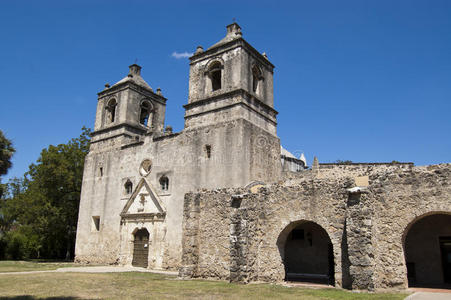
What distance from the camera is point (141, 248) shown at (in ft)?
67.9

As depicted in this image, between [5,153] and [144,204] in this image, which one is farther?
[5,153]

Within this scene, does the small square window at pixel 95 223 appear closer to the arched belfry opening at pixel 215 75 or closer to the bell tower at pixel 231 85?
the bell tower at pixel 231 85

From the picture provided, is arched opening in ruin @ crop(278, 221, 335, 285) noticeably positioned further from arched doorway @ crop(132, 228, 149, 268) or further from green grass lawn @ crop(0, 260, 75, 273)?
green grass lawn @ crop(0, 260, 75, 273)

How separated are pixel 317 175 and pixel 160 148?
30.8 feet

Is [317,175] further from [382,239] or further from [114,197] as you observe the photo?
[114,197]

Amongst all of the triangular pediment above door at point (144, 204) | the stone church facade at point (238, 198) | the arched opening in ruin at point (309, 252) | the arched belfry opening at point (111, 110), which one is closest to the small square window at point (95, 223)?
the stone church facade at point (238, 198)

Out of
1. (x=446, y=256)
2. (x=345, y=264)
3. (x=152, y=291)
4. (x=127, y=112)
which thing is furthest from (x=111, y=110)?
(x=446, y=256)

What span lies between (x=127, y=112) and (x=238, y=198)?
48.5ft

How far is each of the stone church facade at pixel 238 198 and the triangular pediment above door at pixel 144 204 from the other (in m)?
0.07

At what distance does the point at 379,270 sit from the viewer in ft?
33.2

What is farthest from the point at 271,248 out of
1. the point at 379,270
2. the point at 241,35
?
the point at 241,35

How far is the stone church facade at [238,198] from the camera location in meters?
10.3

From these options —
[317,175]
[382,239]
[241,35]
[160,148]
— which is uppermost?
[241,35]

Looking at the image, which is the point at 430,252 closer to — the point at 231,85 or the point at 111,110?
the point at 231,85
